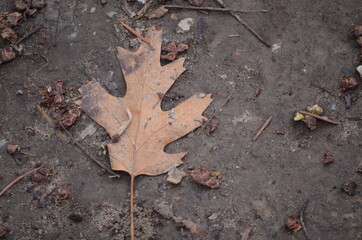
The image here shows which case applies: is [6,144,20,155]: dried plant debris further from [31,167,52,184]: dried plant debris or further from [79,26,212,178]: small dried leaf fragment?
[79,26,212,178]: small dried leaf fragment

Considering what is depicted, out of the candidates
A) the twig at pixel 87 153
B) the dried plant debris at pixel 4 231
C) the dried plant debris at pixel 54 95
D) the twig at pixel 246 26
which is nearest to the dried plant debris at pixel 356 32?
the twig at pixel 246 26

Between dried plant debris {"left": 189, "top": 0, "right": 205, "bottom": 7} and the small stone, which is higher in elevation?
dried plant debris {"left": 189, "top": 0, "right": 205, "bottom": 7}

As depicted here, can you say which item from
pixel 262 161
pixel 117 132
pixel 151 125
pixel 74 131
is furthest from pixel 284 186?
pixel 74 131

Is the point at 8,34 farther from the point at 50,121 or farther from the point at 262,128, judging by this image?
the point at 262,128

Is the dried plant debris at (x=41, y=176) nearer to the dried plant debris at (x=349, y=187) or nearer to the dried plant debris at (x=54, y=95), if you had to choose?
the dried plant debris at (x=54, y=95)

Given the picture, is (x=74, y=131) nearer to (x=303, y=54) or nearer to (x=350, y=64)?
(x=303, y=54)

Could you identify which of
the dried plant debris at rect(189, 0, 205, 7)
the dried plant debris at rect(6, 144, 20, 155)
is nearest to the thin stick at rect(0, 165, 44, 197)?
the dried plant debris at rect(6, 144, 20, 155)
